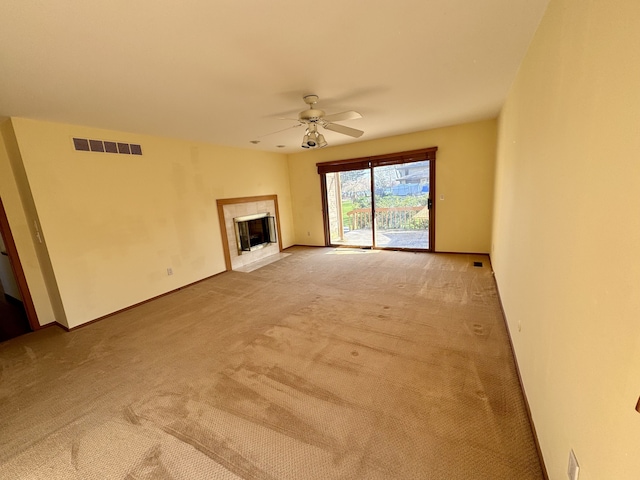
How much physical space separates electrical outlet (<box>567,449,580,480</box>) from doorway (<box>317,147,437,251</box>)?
4513 millimetres

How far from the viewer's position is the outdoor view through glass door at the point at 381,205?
17.5 feet

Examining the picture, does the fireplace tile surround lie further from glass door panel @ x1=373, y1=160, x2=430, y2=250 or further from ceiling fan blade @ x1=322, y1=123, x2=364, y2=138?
ceiling fan blade @ x1=322, y1=123, x2=364, y2=138

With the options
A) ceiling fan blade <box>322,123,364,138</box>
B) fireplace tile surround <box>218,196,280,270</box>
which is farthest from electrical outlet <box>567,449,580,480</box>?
fireplace tile surround <box>218,196,280,270</box>

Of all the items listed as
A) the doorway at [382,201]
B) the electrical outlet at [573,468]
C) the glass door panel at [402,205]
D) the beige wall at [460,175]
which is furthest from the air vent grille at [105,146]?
the electrical outlet at [573,468]

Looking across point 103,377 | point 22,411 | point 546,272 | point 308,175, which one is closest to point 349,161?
point 308,175

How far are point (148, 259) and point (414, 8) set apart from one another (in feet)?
13.4

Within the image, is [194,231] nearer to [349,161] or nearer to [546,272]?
[349,161]

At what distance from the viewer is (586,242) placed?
92 centimetres

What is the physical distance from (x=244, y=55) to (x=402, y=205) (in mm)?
4605

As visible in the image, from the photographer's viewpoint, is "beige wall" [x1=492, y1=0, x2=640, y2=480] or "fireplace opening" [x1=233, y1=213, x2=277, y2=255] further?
"fireplace opening" [x1=233, y1=213, x2=277, y2=255]

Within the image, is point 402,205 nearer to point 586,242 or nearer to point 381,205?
point 381,205

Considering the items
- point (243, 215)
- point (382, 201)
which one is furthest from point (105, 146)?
point (382, 201)

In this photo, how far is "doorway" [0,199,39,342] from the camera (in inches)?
119

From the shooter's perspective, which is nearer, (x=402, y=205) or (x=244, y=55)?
(x=244, y=55)
